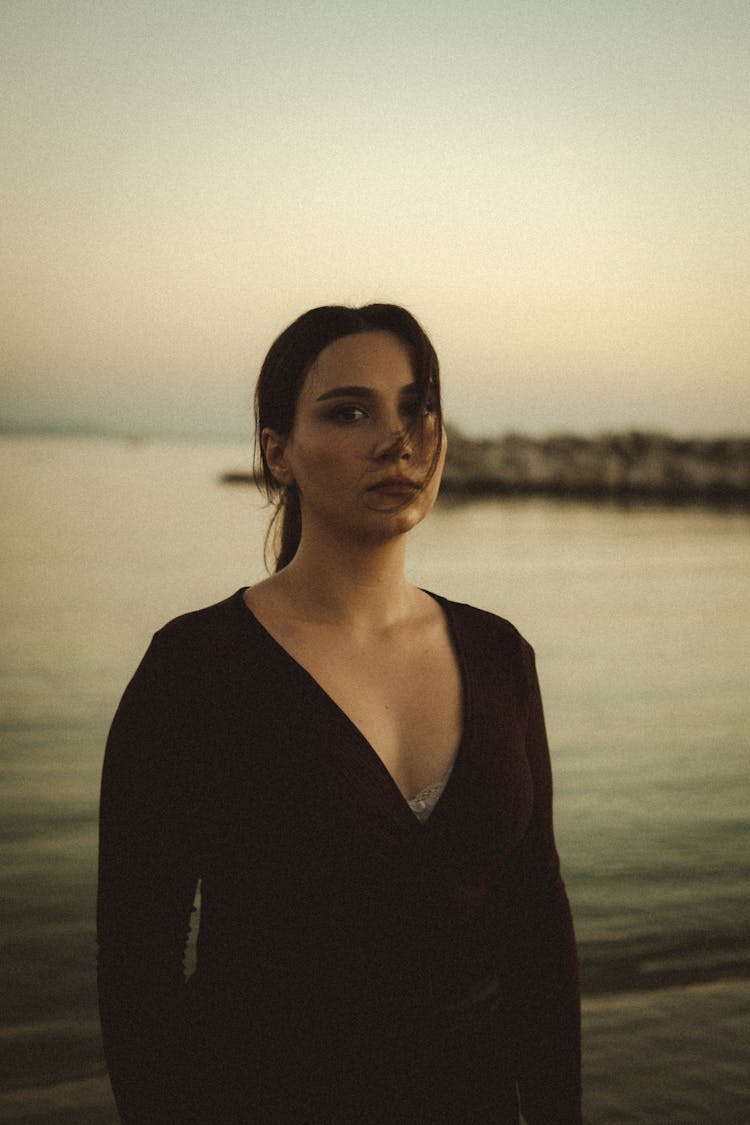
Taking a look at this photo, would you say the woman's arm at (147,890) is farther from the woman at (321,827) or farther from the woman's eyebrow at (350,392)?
the woman's eyebrow at (350,392)

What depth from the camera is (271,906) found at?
3.41 ft

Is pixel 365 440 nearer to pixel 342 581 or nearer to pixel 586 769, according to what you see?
pixel 342 581

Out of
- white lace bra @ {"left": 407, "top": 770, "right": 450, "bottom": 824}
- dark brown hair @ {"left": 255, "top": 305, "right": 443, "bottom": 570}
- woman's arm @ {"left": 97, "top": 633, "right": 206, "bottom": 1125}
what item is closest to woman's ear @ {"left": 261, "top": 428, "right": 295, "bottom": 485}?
dark brown hair @ {"left": 255, "top": 305, "right": 443, "bottom": 570}

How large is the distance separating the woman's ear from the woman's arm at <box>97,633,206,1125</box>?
265 millimetres

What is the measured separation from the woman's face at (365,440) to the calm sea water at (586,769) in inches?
18.5

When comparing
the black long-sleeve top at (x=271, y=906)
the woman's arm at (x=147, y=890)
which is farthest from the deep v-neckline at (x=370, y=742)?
the woman's arm at (x=147, y=890)

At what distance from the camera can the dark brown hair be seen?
113 centimetres

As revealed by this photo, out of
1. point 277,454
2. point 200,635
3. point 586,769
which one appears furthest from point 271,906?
point 586,769

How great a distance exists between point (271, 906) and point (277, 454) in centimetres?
49

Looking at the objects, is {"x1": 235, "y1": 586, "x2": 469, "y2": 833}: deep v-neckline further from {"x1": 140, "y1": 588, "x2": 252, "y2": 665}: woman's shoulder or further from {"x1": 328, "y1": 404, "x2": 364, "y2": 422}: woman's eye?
{"x1": 328, "y1": 404, "x2": 364, "y2": 422}: woman's eye

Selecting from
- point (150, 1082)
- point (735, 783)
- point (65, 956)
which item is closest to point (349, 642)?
point (150, 1082)

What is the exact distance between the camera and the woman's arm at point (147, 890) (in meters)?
1.05

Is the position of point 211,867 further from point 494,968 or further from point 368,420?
point 368,420

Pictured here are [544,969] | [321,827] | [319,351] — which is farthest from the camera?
[544,969]
